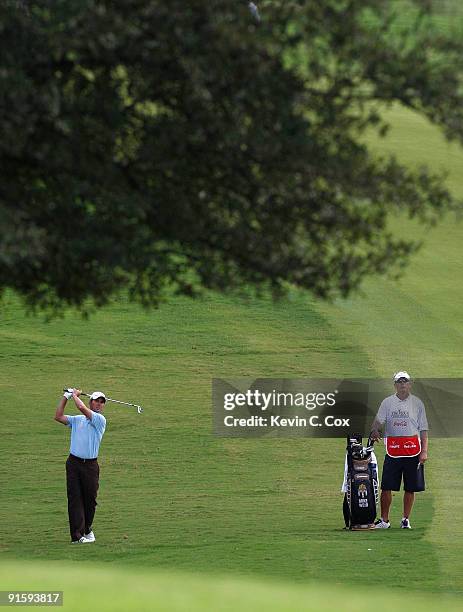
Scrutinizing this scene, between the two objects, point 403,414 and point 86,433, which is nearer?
point 86,433

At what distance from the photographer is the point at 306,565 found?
15227 mm

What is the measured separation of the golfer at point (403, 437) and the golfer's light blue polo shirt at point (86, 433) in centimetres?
326

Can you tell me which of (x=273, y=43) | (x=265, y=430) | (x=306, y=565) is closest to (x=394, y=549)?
(x=306, y=565)

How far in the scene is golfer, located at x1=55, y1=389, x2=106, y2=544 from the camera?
16.6m

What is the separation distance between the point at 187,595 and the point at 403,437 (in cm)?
619

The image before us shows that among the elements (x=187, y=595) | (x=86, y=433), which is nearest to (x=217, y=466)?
(x=86, y=433)

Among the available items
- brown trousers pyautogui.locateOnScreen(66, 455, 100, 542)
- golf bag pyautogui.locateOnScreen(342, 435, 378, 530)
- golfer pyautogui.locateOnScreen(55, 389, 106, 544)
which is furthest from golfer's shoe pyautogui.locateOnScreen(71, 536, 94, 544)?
golf bag pyautogui.locateOnScreen(342, 435, 378, 530)

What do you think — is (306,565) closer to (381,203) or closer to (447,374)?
(381,203)

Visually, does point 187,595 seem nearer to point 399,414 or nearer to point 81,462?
A: point 81,462

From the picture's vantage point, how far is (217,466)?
72.4ft

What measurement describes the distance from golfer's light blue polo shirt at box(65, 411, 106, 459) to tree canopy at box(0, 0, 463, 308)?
7611 mm

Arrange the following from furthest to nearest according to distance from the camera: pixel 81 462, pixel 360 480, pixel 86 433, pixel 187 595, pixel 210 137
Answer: pixel 360 480 < pixel 81 462 < pixel 86 433 < pixel 187 595 < pixel 210 137

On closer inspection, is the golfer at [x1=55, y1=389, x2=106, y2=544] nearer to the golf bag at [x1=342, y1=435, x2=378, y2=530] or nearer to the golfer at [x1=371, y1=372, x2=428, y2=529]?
the golf bag at [x1=342, y1=435, x2=378, y2=530]

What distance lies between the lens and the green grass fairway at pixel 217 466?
13.7 meters
